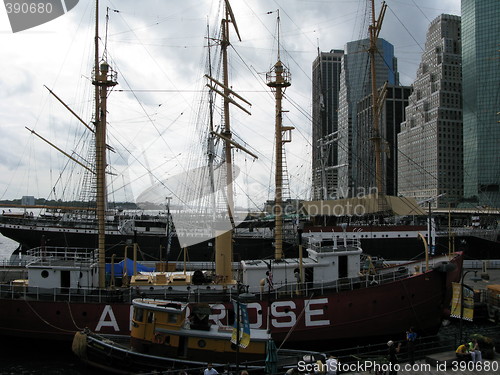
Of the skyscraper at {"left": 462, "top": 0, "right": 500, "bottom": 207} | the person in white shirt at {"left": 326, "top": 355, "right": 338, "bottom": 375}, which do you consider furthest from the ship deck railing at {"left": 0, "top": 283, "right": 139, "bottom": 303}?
the skyscraper at {"left": 462, "top": 0, "right": 500, "bottom": 207}

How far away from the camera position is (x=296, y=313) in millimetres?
18938

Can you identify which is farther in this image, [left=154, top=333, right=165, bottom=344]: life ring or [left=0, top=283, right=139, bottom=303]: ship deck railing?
[left=0, top=283, right=139, bottom=303]: ship deck railing

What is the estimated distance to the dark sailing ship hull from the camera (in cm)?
1886

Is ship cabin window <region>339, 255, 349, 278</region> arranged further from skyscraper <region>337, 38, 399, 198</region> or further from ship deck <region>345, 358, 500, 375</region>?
skyscraper <region>337, 38, 399, 198</region>

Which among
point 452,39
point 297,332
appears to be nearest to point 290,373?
point 297,332

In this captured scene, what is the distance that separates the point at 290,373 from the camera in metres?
12.8

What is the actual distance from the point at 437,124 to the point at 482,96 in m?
16.5

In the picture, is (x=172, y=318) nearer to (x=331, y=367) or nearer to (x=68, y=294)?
(x=331, y=367)

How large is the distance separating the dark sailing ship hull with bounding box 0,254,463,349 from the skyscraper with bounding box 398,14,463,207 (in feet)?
384

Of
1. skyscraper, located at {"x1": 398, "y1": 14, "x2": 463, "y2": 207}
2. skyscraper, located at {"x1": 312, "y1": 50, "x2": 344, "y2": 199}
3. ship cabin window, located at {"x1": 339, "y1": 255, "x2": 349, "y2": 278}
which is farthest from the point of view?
skyscraper, located at {"x1": 398, "y1": 14, "x2": 463, "y2": 207}

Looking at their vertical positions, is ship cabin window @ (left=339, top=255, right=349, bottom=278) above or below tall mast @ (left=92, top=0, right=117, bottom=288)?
below

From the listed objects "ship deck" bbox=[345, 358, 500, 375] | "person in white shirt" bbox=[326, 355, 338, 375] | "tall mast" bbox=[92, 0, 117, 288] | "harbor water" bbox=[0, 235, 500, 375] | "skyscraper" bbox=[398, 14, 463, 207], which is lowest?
"harbor water" bbox=[0, 235, 500, 375]

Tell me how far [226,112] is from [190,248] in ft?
63.6

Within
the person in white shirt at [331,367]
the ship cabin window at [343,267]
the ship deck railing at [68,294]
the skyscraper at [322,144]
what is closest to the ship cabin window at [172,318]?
the ship deck railing at [68,294]
